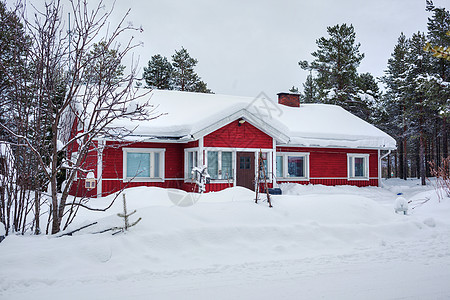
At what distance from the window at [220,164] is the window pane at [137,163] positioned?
2743 mm

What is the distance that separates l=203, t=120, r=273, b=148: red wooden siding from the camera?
599 inches

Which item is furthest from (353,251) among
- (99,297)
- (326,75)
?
(326,75)

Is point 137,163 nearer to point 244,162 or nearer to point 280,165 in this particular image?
point 244,162

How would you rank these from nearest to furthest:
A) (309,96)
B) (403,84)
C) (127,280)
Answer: (127,280), (403,84), (309,96)

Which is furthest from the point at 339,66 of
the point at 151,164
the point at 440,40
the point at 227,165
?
the point at 151,164

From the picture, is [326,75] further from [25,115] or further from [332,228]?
[25,115]

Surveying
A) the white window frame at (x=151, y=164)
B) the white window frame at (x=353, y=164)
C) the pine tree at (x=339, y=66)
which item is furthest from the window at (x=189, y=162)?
the pine tree at (x=339, y=66)

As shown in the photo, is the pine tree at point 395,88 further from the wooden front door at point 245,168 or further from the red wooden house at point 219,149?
the wooden front door at point 245,168

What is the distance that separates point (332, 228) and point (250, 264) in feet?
8.13

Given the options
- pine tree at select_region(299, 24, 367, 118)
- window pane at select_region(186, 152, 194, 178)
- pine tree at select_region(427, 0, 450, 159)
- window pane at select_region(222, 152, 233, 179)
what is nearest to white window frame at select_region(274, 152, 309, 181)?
window pane at select_region(222, 152, 233, 179)

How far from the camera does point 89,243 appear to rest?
585 cm

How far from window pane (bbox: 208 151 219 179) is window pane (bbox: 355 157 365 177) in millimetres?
9589

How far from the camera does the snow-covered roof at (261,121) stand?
601 inches

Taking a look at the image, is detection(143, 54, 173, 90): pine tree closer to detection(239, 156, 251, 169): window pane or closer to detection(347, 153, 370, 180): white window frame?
detection(347, 153, 370, 180): white window frame
